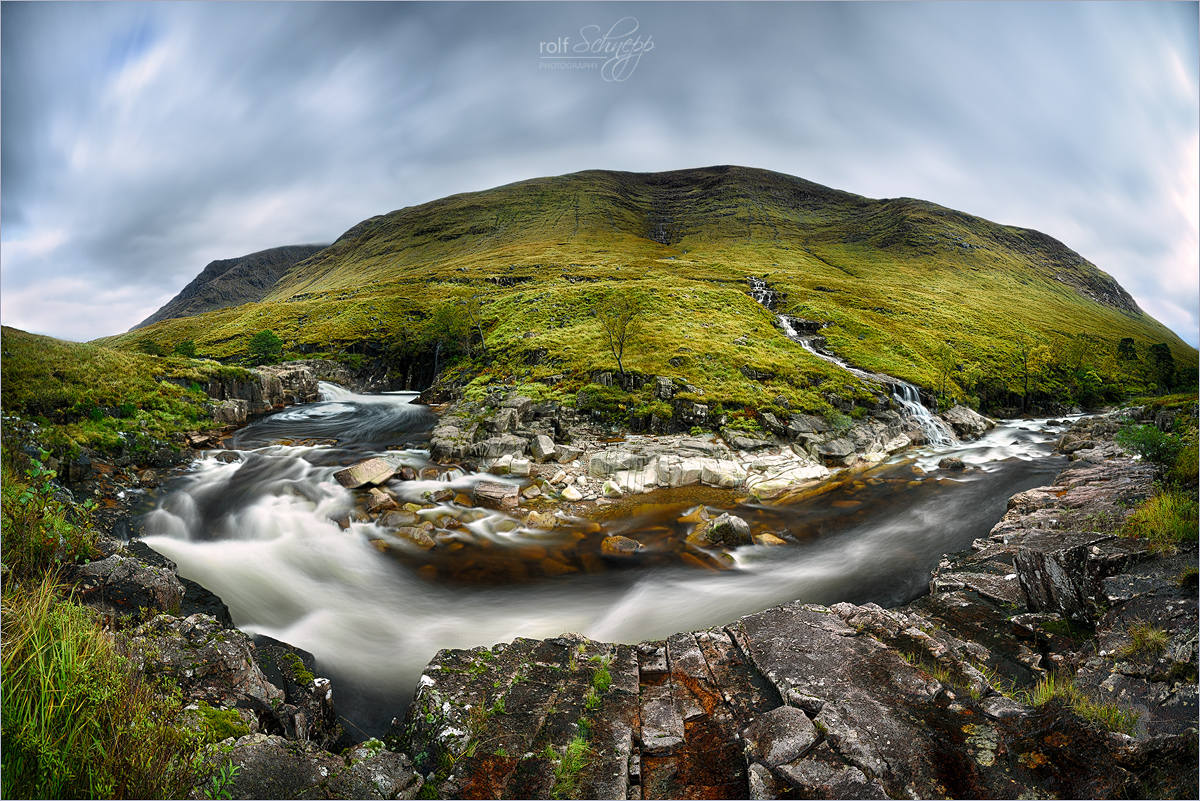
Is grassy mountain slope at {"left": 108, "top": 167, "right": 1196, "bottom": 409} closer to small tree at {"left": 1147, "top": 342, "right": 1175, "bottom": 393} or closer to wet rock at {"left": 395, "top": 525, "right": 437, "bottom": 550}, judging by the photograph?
small tree at {"left": 1147, "top": 342, "right": 1175, "bottom": 393}

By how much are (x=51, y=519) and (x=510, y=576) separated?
9824mm

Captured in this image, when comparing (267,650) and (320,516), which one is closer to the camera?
(267,650)

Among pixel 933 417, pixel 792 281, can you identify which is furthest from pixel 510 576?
pixel 792 281

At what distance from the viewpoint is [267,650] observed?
7555 mm

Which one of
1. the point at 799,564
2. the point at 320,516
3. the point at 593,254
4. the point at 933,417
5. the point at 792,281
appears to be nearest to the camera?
the point at 799,564

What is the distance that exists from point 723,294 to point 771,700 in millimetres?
59897

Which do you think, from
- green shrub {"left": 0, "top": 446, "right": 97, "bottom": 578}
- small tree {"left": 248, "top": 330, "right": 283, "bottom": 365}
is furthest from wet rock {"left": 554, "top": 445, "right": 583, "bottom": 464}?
small tree {"left": 248, "top": 330, "right": 283, "bottom": 365}

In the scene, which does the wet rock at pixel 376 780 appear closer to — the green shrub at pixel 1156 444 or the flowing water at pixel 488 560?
the flowing water at pixel 488 560

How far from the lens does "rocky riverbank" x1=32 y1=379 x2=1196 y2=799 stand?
4.55 metres

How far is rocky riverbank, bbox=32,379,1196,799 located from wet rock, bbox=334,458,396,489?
1061cm

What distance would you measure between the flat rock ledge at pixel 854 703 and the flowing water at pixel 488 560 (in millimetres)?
4063

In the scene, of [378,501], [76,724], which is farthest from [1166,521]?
[378,501]

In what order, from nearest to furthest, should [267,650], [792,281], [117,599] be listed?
[117,599] < [267,650] < [792,281]

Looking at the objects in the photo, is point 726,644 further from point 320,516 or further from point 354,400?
point 354,400
